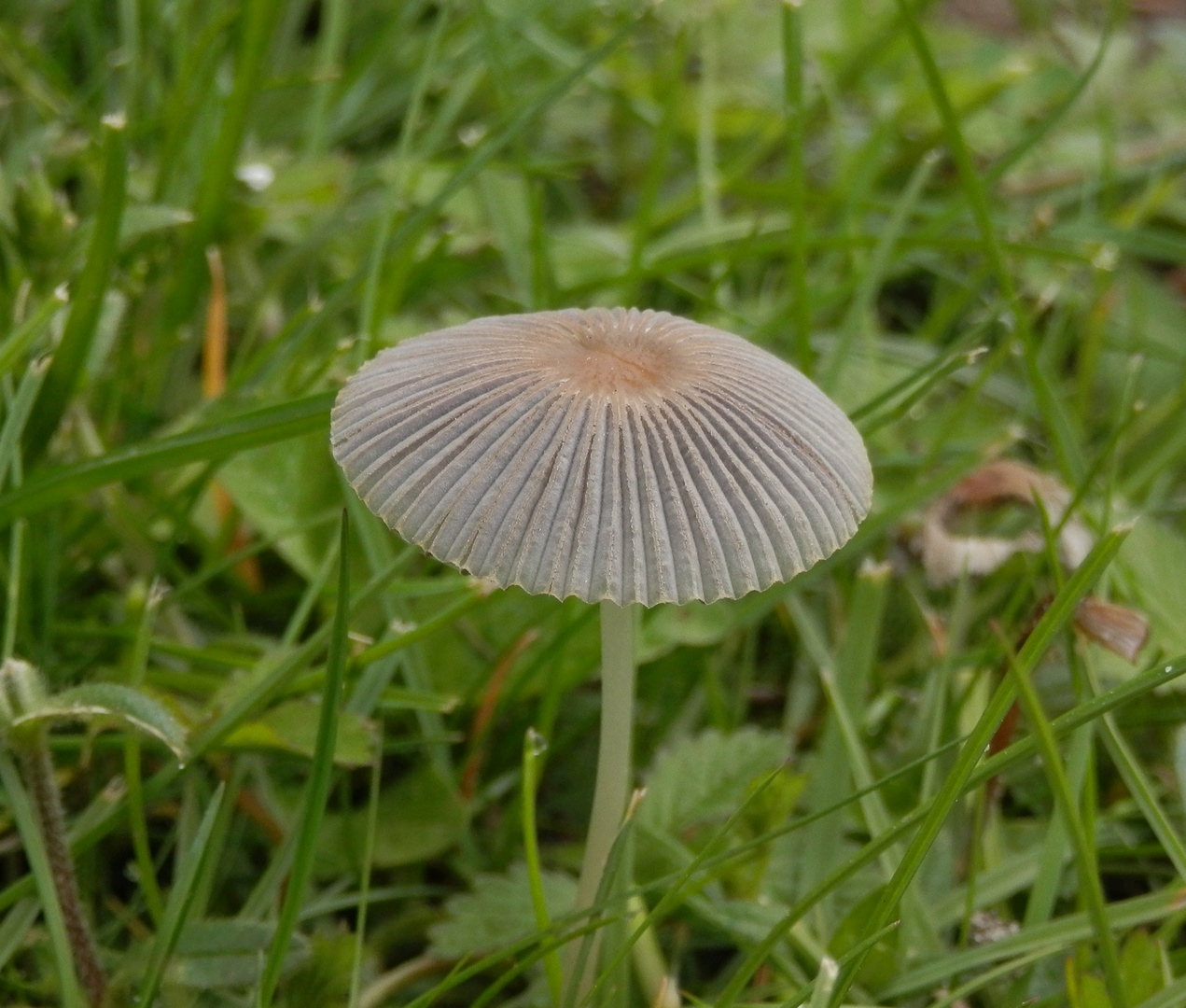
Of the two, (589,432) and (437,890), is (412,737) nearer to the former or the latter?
(437,890)

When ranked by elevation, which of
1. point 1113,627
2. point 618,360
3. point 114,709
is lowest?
point 1113,627

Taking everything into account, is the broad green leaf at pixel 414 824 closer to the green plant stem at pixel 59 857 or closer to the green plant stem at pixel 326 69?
the green plant stem at pixel 59 857

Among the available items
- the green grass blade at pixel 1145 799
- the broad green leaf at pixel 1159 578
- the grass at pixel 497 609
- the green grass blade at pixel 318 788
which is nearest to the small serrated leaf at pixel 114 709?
→ the grass at pixel 497 609

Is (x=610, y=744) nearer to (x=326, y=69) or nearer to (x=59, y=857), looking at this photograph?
(x=59, y=857)

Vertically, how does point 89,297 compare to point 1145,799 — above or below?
above

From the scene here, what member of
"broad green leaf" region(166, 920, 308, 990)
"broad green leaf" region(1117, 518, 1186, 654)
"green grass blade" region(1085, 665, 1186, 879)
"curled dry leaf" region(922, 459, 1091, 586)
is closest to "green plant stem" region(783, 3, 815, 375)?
"curled dry leaf" region(922, 459, 1091, 586)

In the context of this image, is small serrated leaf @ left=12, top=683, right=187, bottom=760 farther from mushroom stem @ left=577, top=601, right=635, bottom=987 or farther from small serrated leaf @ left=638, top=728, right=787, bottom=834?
small serrated leaf @ left=638, top=728, right=787, bottom=834

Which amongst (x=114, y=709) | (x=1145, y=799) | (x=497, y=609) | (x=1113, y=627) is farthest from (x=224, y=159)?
(x=1145, y=799)
